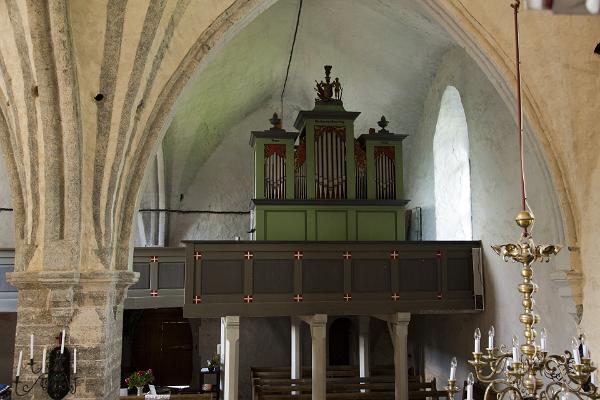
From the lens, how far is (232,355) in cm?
1122

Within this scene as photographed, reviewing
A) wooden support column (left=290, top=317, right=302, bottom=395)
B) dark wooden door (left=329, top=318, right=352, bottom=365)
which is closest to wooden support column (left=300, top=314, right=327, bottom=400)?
wooden support column (left=290, top=317, right=302, bottom=395)

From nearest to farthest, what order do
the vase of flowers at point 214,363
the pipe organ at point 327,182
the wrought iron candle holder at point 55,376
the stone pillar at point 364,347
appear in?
1. the wrought iron candle holder at point 55,376
2. the pipe organ at point 327,182
3. the stone pillar at point 364,347
4. the vase of flowers at point 214,363

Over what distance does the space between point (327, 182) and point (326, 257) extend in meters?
1.99

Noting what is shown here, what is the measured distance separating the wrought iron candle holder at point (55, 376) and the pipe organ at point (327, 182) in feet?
17.2

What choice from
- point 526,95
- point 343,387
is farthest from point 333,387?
point 526,95

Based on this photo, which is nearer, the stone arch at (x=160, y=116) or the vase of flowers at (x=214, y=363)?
the stone arch at (x=160, y=116)

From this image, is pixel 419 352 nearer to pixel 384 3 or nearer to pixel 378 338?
pixel 378 338

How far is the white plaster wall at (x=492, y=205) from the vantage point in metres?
9.48

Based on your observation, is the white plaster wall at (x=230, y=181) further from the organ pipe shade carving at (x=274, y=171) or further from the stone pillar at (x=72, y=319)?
the stone pillar at (x=72, y=319)

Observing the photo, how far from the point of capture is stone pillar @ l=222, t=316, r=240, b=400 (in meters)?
11.0

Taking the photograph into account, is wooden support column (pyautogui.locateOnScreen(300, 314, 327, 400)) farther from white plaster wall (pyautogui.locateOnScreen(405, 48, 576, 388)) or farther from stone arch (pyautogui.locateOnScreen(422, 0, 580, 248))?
stone arch (pyautogui.locateOnScreen(422, 0, 580, 248))

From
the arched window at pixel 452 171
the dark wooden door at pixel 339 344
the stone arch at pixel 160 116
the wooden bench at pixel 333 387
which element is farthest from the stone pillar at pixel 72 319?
the dark wooden door at pixel 339 344

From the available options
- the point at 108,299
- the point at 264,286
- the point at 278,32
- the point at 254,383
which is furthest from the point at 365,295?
the point at 278,32

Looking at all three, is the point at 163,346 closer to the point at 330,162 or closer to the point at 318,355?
the point at 318,355
